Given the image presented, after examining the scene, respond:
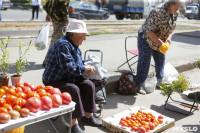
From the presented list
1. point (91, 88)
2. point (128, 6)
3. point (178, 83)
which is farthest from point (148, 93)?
point (128, 6)

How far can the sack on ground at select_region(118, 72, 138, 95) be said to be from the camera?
4.95 meters

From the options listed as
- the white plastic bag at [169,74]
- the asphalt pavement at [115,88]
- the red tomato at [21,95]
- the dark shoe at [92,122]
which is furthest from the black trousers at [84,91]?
the white plastic bag at [169,74]

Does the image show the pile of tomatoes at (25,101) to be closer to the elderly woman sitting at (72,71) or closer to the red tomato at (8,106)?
the red tomato at (8,106)

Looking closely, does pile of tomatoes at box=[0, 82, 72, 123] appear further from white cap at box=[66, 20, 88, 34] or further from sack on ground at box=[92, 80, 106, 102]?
sack on ground at box=[92, 80, 106, 102]

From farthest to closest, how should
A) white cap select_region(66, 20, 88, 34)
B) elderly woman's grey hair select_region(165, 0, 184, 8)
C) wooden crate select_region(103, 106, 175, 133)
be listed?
elderly woman's grey hair select_region(165, 0, 184, 8), wooden crate select_region(103, 106, 175, 133), white cap select_region(66, 20, 88, 34)

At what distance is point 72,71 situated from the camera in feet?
10.9

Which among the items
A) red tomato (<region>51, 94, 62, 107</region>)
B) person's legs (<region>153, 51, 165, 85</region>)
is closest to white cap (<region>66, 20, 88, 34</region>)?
red tomato (<region>51, 94, 62, 107</region>)

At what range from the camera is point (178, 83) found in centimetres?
412

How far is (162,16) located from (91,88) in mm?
1971

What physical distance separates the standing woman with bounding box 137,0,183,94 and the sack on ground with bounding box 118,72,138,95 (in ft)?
0.48

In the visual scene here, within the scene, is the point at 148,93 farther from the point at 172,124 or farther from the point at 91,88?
the point at 91,88

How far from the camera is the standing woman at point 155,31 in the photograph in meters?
4.56

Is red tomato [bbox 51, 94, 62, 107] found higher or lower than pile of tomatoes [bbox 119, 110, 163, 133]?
higher

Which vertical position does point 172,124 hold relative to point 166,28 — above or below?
below
